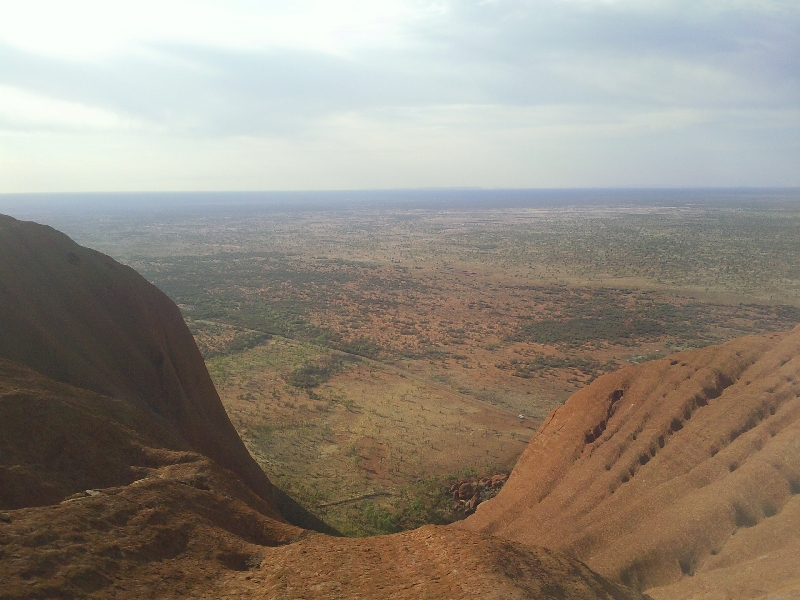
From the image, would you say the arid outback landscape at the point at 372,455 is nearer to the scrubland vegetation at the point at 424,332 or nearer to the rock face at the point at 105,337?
the rock face at the point at 105,337

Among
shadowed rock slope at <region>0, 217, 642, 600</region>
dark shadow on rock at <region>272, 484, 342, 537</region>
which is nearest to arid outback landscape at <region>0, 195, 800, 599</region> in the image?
shadowed rock slope at <region>0, 217, 642, 600</region>

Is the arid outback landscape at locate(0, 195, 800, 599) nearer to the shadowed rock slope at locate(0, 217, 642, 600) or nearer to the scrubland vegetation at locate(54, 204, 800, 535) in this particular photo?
the shadowed rock slope at locate(0, 217, 642, 600)

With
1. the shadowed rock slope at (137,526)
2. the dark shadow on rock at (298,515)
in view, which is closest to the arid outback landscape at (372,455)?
the shadowed rock slope at (137,526)

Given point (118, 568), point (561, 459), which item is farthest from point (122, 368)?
point (561, 459)

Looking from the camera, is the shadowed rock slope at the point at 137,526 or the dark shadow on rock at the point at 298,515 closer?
the shadowed rock slope at the point at 137,526

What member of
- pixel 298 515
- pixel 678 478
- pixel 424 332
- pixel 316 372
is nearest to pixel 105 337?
pixel 298 515

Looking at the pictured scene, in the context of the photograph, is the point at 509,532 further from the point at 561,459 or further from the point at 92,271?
the point at 92,271

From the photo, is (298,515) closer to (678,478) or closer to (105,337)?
(105,337)
